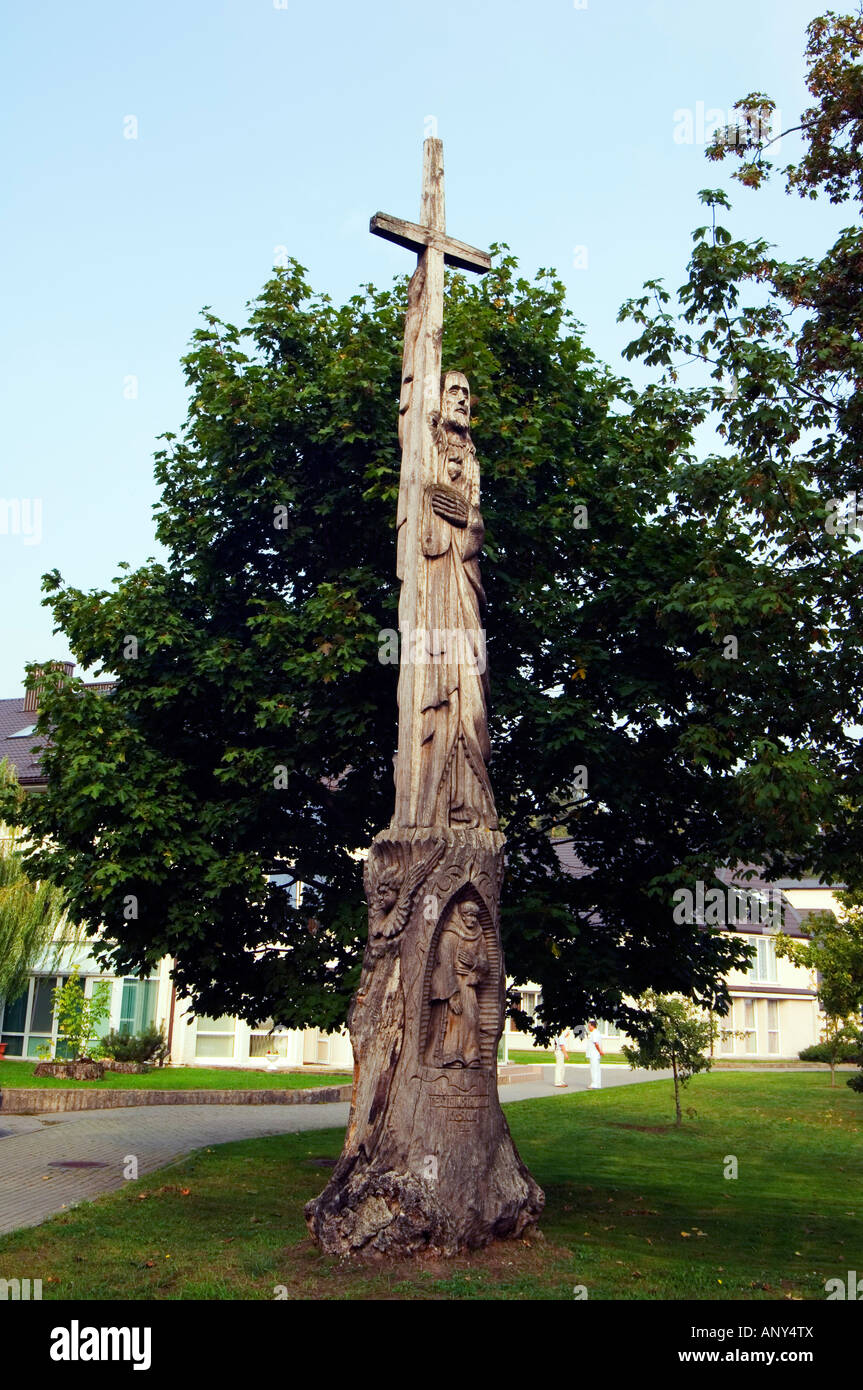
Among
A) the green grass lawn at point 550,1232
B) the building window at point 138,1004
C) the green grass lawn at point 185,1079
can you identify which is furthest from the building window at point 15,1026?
the green grass lawn at point 550,1232

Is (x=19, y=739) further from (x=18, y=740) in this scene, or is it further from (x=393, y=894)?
(x=393, y=894)

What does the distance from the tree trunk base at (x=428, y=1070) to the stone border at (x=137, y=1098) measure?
1528 centimetres

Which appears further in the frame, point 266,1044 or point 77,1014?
point 266,1044

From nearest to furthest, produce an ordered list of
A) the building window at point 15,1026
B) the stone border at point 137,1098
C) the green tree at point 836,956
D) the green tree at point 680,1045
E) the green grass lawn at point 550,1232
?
1. the green grass lawn at point 550,1232
2. the green tree at point 680,1045
3. the stone border at point 137,1098
4. the green tree at point 836,956
5. the building window at point 15,1026

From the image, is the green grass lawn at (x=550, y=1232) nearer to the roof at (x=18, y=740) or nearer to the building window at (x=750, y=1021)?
the roof at (x=18, y=740)

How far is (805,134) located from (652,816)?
763 cm

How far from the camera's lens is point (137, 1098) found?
975 inches

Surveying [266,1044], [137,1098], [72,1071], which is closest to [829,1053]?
[266,1044]

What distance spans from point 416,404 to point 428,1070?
5789mm

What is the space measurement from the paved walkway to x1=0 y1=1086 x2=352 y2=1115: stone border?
303 mm

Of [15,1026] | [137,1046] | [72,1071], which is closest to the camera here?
[72,1071]

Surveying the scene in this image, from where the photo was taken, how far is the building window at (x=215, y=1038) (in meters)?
34.8

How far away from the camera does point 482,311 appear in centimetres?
1544

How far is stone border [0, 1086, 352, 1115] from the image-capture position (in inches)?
904
